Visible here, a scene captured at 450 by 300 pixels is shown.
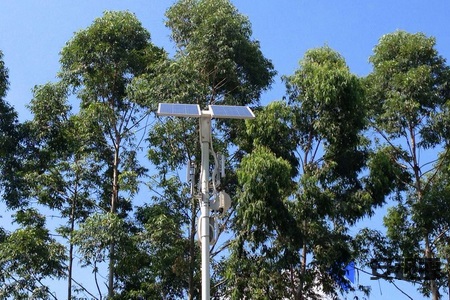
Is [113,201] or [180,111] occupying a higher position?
[113,201]

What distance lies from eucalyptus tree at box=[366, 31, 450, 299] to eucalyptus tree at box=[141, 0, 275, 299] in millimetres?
2514

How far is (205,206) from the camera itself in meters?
7.64

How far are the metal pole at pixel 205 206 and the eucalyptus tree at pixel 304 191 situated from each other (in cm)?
532

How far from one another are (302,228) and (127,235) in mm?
3347

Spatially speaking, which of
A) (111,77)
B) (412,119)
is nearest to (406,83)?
(412,119)

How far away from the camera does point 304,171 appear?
47.6ft

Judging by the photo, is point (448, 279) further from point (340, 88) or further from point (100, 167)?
point (100, 167)

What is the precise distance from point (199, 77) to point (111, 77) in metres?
2.21

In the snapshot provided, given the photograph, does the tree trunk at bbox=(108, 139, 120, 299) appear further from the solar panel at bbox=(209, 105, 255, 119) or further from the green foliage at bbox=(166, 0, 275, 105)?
the solar panel at bbox=(209, 105, 255, 119)

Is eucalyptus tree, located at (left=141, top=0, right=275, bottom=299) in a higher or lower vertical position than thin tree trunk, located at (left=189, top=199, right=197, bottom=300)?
higher

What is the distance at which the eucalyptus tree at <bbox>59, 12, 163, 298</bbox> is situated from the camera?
54.6ft

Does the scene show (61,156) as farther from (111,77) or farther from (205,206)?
(205,206)

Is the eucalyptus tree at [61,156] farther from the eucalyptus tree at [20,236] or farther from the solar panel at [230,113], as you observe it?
the solar panel at [230,113]

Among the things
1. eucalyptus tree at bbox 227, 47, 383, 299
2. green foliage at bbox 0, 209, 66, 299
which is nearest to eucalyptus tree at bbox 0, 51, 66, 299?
green foliage at bbox 0, 209, 66, 299
